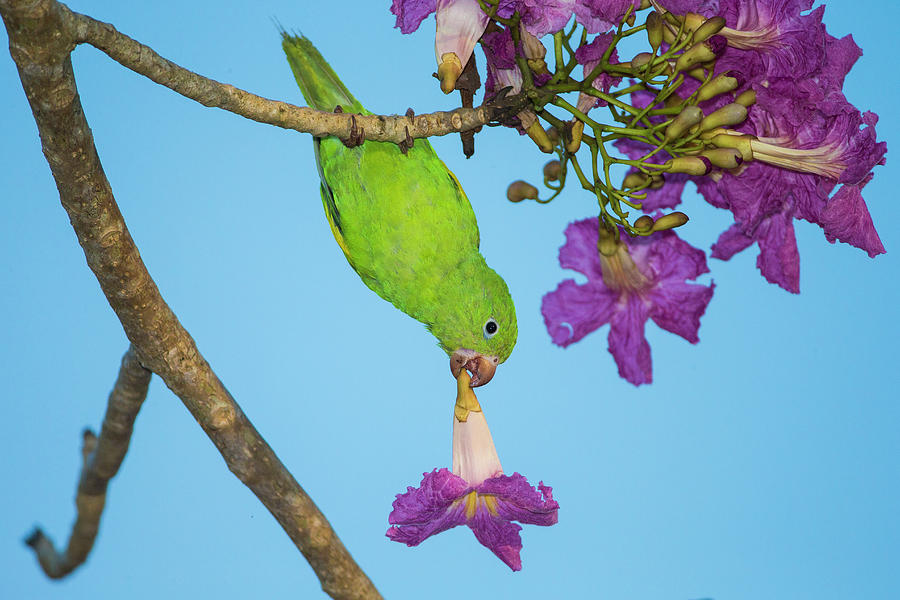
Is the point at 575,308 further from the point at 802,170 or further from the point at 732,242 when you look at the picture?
the point at 802,170

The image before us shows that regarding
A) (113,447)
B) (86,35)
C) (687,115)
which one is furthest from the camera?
(113,447)

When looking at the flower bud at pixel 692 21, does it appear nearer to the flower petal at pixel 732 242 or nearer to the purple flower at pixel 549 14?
the purple flower at pixel 549 14

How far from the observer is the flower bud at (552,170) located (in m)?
1.36

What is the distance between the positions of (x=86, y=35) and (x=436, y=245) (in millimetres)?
672

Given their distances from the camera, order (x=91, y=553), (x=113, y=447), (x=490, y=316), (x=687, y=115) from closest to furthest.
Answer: (x=687, y=115) < (x=490, y=316) < (x=113, y=447) < (x=91, y=553)

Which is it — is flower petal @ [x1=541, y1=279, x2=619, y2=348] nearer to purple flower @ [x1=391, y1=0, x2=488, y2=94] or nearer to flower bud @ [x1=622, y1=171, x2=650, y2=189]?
flower bud @ [x1=622, y1=171, x2=650, y2=189]

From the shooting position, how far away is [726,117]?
1144 millimetres

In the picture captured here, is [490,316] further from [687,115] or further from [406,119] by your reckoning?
[687,115]

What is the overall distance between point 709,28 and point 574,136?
22 cm

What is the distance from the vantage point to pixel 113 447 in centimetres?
179

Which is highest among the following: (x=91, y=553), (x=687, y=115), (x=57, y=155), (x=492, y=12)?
(x=492, y=12)

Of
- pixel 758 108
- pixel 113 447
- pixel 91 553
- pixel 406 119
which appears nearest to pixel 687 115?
pixel 758 108

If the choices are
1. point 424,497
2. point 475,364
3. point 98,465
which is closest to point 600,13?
point 475,364

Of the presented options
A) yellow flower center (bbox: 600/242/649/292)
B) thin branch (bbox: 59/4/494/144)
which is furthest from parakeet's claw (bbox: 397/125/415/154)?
yellow flower center (bbox: 600/242/649/292)
